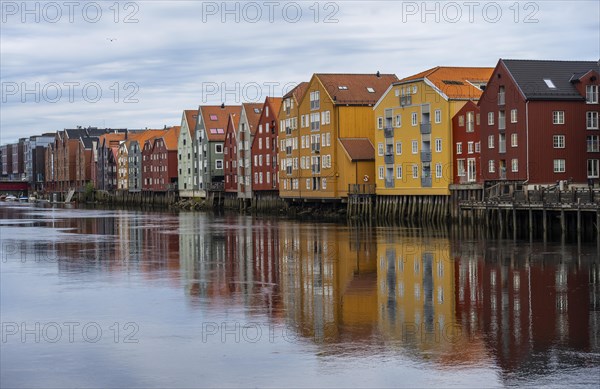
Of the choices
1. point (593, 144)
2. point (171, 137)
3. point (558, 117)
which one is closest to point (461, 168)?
point (558, 117)

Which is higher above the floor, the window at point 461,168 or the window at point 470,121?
the window at point 470,121

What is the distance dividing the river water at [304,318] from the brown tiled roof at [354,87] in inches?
1797

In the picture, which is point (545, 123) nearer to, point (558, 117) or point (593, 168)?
point (558, 117)

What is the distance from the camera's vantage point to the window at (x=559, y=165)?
2719 inches

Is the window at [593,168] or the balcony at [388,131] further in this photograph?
the balcony at [388,131]

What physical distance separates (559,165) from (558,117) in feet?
11.7

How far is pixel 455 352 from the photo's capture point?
21781 mm

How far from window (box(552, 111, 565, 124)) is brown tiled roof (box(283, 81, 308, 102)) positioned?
1489 inches

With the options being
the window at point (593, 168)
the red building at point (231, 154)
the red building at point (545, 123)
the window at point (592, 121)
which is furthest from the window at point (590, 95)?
the red building at point (231, 154)

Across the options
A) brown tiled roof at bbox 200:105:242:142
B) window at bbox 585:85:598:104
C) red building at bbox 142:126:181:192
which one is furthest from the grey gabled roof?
red building at bbox 142:126:181:192

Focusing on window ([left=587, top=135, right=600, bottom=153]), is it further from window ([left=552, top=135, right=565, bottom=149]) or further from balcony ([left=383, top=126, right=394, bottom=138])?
balcony ([left=383, top=126, right=394, bottom=138])

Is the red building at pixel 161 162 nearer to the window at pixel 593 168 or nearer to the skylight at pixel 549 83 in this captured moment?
the skylight at pixel 549 83

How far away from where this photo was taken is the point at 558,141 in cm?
6944

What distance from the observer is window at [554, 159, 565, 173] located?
69.1 metres
